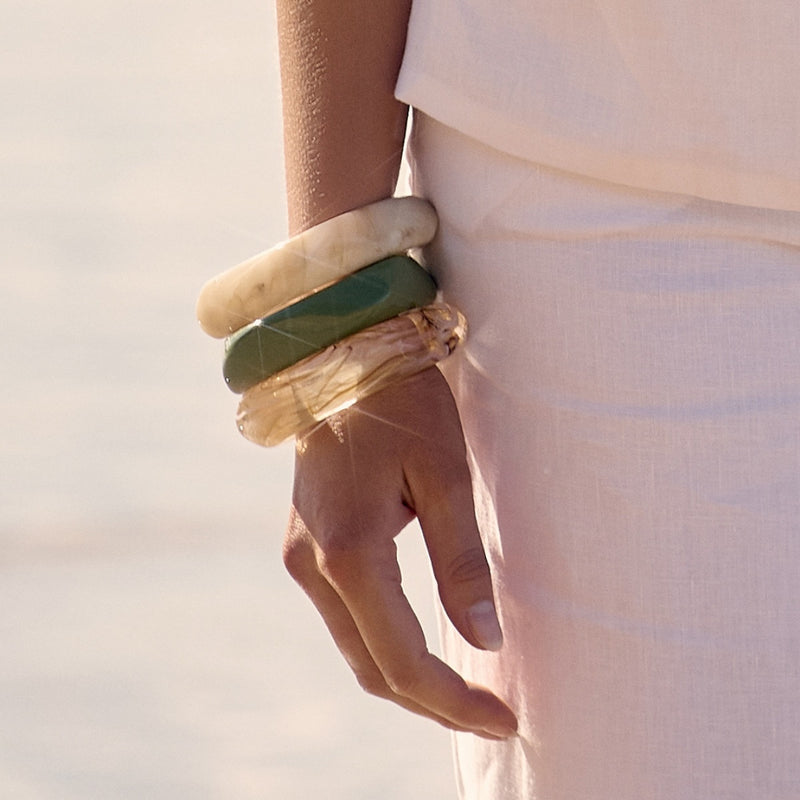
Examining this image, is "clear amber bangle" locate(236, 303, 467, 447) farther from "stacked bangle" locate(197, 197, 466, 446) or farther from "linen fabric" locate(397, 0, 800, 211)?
"linen fabric" locate(397, 0, 800, 211)

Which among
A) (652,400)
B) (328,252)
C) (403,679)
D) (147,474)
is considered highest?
(147,474)

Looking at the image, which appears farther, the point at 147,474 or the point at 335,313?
the point at 147,474

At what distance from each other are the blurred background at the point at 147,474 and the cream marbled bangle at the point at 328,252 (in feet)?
5.03

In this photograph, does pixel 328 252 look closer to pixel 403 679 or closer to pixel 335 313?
pixel 335 313

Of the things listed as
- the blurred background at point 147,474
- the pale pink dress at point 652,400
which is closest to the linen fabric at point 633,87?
the pale pink dress at point 652,400

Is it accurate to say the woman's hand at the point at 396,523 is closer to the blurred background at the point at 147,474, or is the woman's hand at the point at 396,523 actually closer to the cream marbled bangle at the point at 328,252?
the cream marbled bangle at the point at 328,252

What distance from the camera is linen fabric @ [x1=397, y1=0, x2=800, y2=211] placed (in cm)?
88

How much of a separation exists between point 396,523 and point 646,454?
167 mm

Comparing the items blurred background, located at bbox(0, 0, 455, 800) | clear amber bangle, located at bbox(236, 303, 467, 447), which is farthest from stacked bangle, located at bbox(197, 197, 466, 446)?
blurred background, located at bbox(0, 0, 455, 800)

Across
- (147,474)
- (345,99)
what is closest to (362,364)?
(345,99)

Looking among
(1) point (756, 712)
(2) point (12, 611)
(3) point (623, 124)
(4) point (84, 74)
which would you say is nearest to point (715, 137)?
(3) point (623, 124)

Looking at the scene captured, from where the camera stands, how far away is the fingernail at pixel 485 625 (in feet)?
3.22

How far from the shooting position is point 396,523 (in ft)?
3.21

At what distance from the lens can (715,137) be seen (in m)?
0.89
